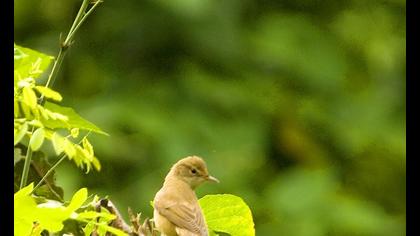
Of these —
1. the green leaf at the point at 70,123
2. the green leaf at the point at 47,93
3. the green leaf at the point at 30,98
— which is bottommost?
the green leaf at the point at 30,98

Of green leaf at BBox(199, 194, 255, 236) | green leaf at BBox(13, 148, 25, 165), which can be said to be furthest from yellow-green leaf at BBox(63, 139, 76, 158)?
green leaf at BBox(199, 194, 255, 236)

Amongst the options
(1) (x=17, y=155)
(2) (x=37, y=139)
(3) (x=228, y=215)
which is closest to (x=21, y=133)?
(2) (x=37, y=139)

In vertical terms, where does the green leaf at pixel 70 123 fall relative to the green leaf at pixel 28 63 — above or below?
below

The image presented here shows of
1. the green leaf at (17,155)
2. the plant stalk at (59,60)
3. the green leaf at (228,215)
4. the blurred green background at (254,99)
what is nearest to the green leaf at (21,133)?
the plant stalk at (59,60)

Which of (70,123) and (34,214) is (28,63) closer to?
(70,123)

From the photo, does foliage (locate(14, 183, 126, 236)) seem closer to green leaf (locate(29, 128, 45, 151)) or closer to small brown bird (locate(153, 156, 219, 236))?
green leaf (locate(29, 128, 45, 151))

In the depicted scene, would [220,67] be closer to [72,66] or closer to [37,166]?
[72,66]

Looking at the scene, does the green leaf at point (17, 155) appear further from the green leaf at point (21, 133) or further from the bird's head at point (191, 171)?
the bird's head at point (191, 171)

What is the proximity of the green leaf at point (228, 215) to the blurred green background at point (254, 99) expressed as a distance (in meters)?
3.18

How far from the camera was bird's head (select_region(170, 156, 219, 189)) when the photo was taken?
314 centimetres

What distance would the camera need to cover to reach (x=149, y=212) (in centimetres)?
509

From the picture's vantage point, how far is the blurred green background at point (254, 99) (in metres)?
5.72
